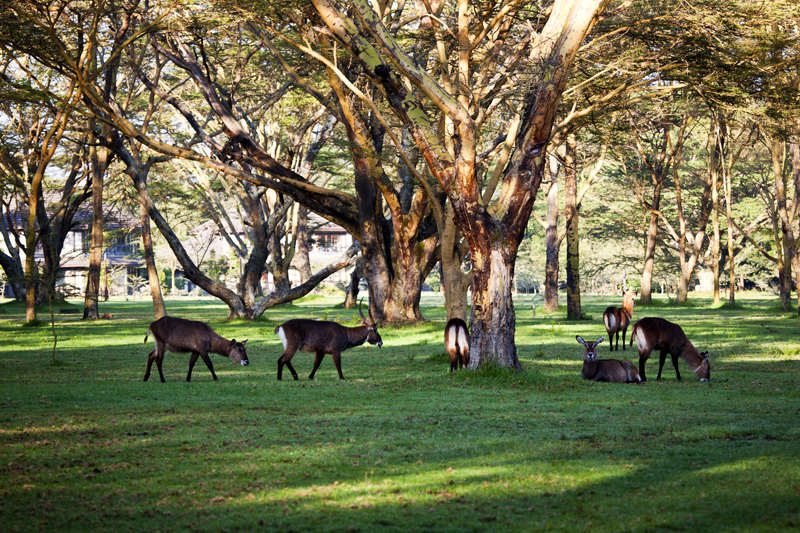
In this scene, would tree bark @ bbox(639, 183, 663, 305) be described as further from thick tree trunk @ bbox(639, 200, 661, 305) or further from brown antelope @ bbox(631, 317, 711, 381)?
brown antelope @ bbox(631, 317, 711, 381)

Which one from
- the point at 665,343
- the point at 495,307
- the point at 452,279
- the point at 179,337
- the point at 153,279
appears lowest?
the point at 665,343

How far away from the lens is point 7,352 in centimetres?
1650

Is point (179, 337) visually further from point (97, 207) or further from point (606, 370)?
point (97, 207)

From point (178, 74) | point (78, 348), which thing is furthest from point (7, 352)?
point (178, 74)

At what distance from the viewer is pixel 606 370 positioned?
1169cm

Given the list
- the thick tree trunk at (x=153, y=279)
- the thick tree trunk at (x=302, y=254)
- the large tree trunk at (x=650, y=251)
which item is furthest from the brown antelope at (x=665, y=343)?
the thick tree trunk at (x=302, y=254)

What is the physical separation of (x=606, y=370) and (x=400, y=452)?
596cm

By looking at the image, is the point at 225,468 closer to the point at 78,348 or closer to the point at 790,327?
the point at 78,348

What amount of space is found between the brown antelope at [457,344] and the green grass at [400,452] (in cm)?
48

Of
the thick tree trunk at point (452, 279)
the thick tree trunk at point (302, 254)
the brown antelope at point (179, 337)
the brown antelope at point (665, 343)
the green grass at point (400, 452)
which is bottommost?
the green grass at point (400, 452)

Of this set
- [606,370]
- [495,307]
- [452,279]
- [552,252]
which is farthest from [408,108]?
[552,252]

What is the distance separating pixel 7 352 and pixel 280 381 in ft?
26.6

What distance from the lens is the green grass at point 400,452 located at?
4844 millimetres

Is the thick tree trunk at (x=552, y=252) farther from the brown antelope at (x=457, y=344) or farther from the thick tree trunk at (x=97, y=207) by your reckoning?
the brown antelope at (x=457, y=344)
